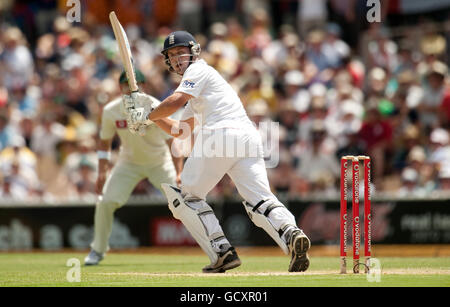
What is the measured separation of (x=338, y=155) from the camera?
14.7 m

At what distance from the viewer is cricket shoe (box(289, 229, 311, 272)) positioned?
845 centimetres

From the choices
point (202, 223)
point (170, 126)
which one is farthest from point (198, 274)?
point (170, 126)

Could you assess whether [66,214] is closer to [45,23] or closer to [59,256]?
[59,256]

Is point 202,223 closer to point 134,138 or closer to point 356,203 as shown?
point 356,203

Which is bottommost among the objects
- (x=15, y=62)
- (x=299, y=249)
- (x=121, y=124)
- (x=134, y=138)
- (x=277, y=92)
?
(x=299, y=249)

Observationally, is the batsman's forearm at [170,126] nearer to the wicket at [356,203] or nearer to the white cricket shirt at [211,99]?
the white cricket shirt at [211,99]

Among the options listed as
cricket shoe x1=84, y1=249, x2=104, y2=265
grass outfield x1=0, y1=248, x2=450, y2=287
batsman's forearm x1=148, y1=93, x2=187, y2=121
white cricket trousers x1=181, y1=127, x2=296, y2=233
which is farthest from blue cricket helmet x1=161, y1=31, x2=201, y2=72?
cricket shoe x1=84, y1=249, x2=104, y2=265

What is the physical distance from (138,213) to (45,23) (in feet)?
23.5

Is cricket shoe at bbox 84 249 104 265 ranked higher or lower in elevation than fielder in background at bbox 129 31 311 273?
lower

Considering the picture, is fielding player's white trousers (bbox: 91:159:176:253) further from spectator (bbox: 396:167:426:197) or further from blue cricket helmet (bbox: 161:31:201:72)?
spectator (bbox: 396:167:426:197)

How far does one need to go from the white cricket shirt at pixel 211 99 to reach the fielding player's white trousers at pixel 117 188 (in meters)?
2.58

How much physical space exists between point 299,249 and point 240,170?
0.99 meters

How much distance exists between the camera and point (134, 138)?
37.0ft

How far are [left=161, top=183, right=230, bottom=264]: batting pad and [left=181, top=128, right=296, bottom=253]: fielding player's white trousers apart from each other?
0.21 m
